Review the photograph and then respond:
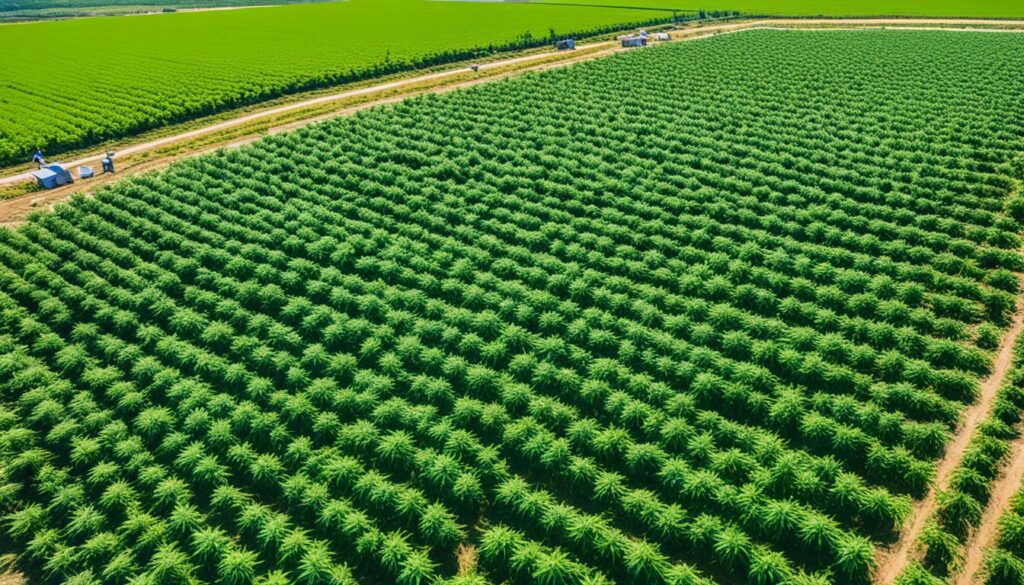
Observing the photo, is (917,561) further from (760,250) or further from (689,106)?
(689,106)

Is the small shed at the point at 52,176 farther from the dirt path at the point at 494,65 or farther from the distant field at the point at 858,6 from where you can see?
the distant field at the point at 858,6

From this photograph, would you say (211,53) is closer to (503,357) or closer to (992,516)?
(503,357)

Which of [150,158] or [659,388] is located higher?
[659,388]

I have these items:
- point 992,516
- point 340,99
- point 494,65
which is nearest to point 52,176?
point 340,99

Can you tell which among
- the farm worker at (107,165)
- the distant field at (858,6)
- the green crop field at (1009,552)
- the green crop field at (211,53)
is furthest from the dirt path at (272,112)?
the distant field at (858,6)

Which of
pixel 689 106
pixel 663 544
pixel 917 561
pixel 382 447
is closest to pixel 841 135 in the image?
pixel 689 106

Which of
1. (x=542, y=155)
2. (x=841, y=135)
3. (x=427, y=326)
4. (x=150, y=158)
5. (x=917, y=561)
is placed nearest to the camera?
(x=917, y=561)
